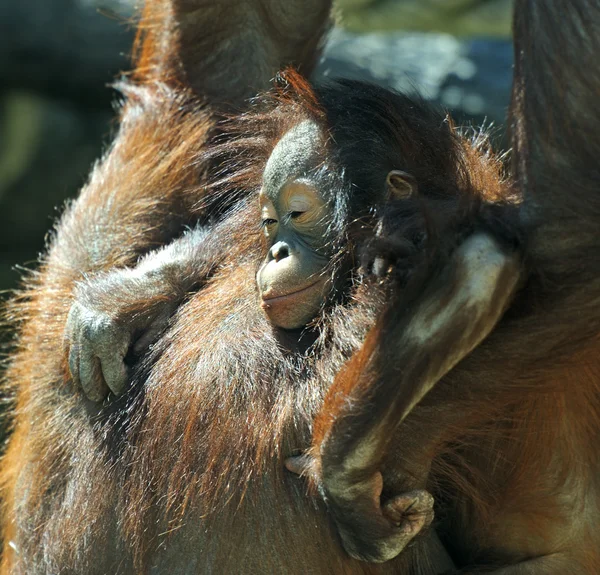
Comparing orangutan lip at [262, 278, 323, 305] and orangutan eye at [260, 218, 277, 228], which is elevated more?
orangutan eye at [260, 218, 277, 228]

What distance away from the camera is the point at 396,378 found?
7.94ft

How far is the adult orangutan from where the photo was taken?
7.80 feet

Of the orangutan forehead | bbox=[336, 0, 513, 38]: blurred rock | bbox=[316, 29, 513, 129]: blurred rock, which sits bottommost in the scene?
the orangutan forehead

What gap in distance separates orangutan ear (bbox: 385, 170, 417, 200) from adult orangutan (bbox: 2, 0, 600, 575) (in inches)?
0.4

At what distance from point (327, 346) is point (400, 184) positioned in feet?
1.67

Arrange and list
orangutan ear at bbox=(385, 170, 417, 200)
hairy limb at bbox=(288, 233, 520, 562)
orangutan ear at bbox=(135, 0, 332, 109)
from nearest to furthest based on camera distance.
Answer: hairy limb at bbox=(288, 233, 520, 562), orangutan ear at bbox=(385, 170, 417, 200), orangutan ear at bbox=(135, 0, 332, 109)

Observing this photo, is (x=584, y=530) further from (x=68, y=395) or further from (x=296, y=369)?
(x=68, y=395)

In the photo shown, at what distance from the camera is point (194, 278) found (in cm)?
348

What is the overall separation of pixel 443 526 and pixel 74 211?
1944 millimetres

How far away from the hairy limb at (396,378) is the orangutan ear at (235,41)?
1.76 m

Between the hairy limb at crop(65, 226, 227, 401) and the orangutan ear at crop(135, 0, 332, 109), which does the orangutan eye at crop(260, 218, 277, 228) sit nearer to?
the hairy limb at crop(65, 226, 227, 401)

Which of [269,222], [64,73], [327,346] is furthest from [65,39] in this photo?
[327,346]

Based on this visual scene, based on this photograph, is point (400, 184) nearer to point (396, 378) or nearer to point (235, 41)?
point (396, 378)

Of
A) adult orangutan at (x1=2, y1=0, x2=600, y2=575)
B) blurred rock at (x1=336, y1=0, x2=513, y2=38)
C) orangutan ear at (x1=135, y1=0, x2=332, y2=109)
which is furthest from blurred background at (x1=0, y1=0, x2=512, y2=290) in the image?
adult orangutan at (x1=2, y1=0, x2=600, y2=575)
